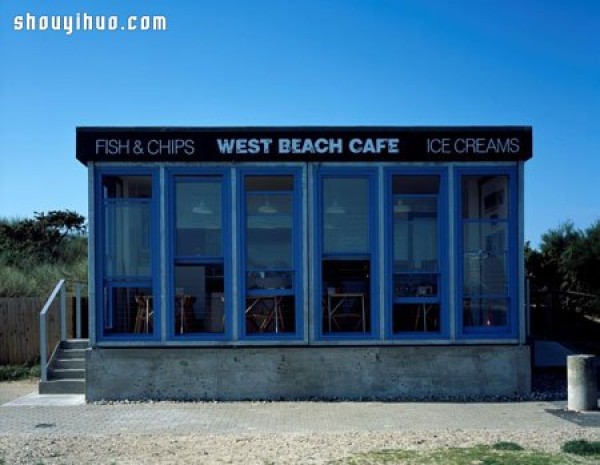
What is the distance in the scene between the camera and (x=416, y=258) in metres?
12.9

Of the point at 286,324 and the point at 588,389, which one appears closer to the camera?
the point at 588,389

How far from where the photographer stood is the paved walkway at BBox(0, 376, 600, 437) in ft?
34.0

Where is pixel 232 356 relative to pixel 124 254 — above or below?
below

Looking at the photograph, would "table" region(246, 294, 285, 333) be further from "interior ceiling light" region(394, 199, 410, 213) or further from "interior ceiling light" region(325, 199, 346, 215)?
"interior ceiling light" region(394, 199, 410, 213)

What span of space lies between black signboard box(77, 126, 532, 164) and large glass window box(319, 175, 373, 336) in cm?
54

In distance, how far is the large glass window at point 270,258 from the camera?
12.7 meters

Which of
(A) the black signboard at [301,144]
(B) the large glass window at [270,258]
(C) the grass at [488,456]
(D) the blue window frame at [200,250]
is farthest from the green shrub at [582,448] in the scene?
(D) the blue window frame at [200,250]

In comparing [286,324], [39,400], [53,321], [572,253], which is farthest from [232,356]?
[572,253]

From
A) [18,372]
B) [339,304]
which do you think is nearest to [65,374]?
[18,372]

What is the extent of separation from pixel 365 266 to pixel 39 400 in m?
5.45

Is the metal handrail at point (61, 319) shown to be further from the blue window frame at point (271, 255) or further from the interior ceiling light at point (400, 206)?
the interior ceiling light at point (400, 206)

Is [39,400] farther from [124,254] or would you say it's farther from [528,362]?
[528,362]

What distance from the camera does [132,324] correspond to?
12781mm

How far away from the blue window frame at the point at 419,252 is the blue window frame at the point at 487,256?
0.91 feet
